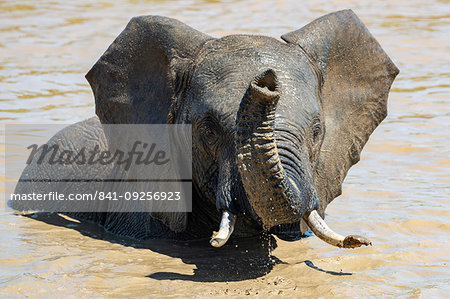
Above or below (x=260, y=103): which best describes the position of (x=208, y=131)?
below

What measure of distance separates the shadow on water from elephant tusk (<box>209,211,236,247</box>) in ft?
1.49

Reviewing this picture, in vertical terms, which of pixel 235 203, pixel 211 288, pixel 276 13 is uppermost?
pixel 235 203

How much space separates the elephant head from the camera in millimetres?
4805

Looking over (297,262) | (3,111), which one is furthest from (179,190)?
(3,111)

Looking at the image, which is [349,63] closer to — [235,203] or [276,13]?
[235,203]

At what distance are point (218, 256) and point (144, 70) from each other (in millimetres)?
1422

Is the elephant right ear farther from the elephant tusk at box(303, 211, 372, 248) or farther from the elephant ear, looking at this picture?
the elephant tusk at box(303, 211, 372, 248)

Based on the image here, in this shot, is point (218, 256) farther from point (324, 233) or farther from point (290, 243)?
point (324, 233)

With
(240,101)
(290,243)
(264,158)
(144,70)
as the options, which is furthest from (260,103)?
(290,243)

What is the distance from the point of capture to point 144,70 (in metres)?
6.41

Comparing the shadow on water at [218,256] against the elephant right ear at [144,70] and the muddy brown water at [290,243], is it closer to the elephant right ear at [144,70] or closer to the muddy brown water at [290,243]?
the muddy brown water at [290,243]

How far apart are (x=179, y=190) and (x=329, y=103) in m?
1.26

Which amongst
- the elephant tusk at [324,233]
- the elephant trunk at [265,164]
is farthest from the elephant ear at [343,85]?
the elephant trunk at [265,164]

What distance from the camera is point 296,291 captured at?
204 inches
